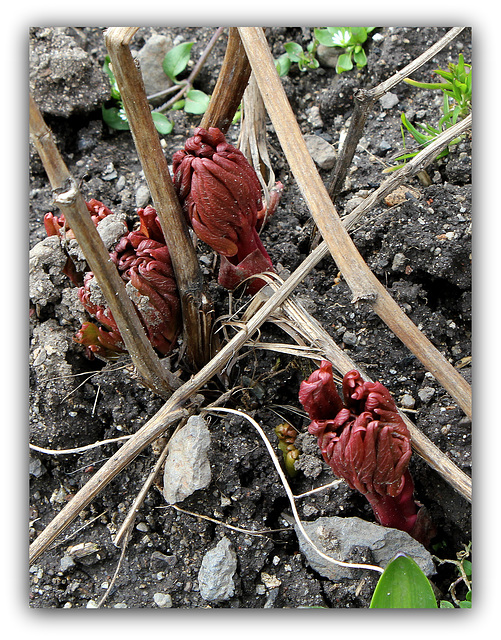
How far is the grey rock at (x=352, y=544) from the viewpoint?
3.79 ft

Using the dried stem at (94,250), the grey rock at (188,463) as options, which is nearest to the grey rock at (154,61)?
the dried stem at (94,250)

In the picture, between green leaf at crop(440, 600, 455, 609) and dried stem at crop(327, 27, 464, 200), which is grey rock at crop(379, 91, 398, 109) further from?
green leaf at crop(440, 600, 455, 609)

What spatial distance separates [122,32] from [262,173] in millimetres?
638

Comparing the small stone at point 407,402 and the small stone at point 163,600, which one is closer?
the small stone at point 163,600

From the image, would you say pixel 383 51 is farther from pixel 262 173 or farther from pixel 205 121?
pixel 205 121

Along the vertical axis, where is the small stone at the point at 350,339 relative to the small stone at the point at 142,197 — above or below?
below

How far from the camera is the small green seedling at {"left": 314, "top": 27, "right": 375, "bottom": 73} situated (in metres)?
1.63

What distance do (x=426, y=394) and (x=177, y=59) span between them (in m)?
1.14

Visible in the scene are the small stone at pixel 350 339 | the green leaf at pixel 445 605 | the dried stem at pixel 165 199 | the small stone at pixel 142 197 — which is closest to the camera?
the dried stem at pixel 165 199

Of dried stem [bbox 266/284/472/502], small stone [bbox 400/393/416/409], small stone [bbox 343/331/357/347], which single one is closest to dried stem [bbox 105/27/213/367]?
dried stem [bbox 266/284/472/502]

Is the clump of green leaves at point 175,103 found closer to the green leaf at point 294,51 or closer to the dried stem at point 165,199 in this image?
the green leaf at point 294,51

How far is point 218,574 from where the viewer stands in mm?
1185

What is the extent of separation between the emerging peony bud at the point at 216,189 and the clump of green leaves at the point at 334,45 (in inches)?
26.1

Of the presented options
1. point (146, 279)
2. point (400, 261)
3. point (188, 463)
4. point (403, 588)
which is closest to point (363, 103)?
point (400, 261)
